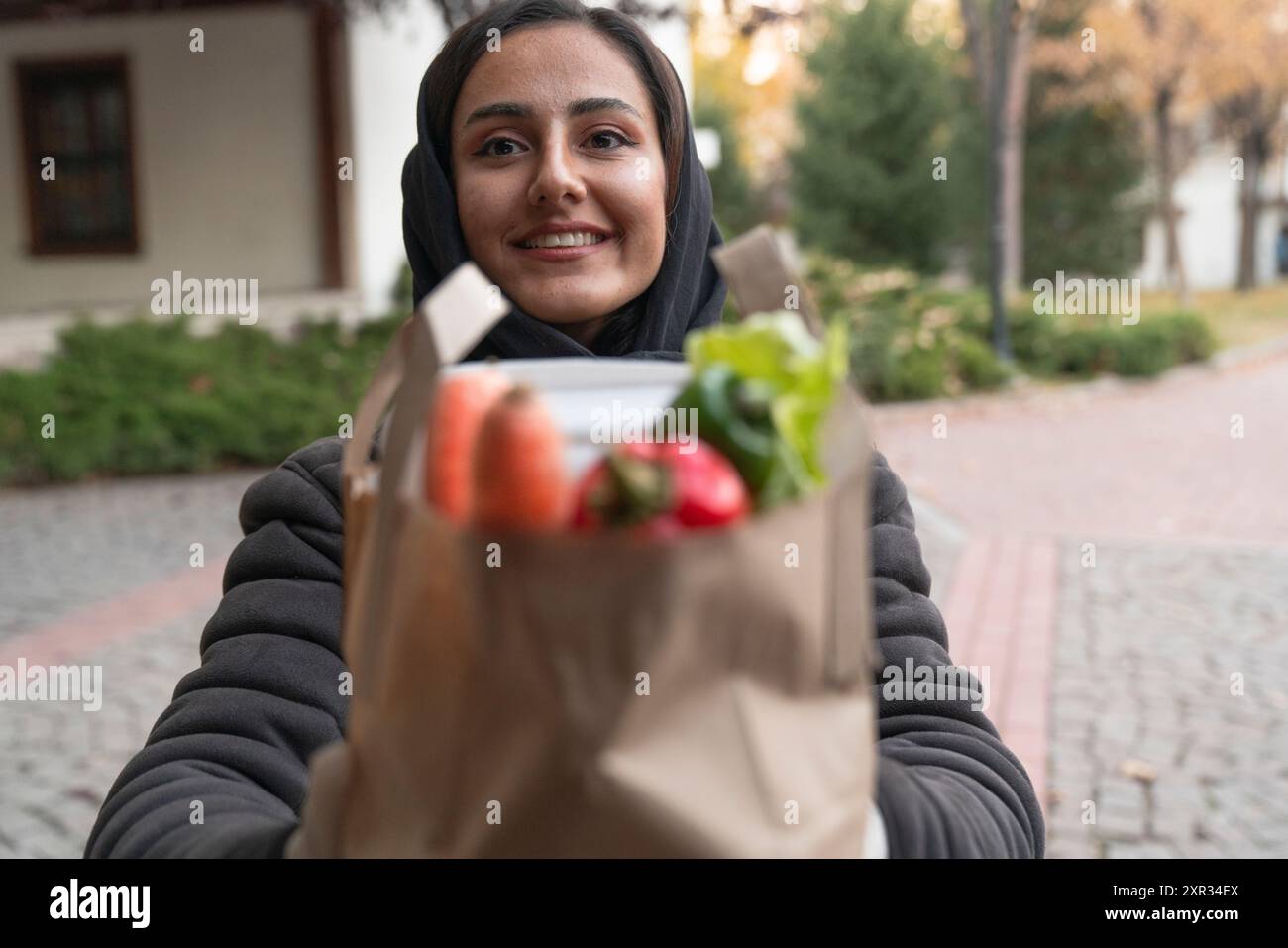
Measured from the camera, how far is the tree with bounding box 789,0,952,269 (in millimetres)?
24250

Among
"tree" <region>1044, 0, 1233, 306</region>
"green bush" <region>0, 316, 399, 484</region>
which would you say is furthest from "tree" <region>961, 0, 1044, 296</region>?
"green bush" <region>0, 316, 399, 484</region>

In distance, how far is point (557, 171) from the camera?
1702mm

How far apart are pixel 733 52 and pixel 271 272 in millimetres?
28932

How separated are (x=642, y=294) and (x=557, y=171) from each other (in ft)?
0.80

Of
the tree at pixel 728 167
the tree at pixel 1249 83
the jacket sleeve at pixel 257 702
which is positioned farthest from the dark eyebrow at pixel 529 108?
the tree at pixel 728 167

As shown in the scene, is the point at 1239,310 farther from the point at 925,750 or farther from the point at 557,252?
the point at 925,750

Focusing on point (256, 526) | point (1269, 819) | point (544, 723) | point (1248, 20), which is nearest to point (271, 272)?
point (1269, 819)

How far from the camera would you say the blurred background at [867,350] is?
5.36 m

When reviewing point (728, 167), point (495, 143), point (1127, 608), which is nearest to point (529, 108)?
point (495, 143)

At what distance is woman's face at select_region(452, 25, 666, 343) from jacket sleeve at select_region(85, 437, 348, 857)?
0.39 meters

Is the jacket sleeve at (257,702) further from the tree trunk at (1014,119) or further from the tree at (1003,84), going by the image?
the tree trunk at (1014,119)

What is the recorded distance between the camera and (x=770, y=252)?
1172 mm

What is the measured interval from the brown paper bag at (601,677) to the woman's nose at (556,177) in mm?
665
